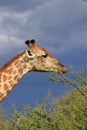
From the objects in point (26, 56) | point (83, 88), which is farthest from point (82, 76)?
point (26, 56)

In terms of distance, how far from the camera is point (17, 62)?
1551 cm

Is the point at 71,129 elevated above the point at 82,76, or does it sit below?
below

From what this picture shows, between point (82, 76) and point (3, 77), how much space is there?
10.2ft

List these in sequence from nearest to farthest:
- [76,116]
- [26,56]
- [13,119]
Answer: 1. [26,56]
2. [76,116]
3. [13,119]

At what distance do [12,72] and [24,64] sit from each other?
1.45 feet

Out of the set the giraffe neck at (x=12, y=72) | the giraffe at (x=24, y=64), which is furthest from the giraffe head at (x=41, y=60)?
the giraffe neck at (x=12, y=72)

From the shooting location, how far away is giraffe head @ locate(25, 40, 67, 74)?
15477 mm

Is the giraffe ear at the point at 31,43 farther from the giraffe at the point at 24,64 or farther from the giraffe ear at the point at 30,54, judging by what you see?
the giraffe ear at the point at 30,54

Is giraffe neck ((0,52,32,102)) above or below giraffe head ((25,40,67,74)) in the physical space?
below

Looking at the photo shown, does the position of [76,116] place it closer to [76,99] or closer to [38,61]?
[76,99]

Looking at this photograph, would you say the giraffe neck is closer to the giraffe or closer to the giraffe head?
the giraffe

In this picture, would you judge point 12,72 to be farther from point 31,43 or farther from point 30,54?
point 31,43

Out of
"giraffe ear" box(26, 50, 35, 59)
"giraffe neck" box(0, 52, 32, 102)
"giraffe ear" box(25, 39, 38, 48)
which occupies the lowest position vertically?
"giraffe neck" box(0, 52, 32, 102)

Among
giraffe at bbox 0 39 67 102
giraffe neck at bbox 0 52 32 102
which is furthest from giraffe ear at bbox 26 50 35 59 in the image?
giraffe neck at bbox 0 52 32 102
